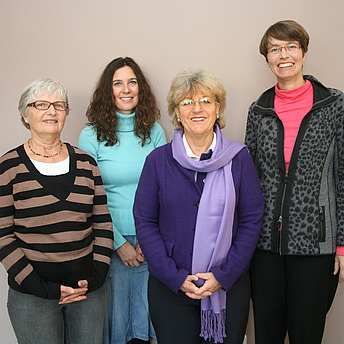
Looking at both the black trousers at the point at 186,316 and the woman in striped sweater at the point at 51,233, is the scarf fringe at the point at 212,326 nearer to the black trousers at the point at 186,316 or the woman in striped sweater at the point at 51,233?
the black trousers at the point at 186,316

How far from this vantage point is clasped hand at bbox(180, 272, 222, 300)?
158cm

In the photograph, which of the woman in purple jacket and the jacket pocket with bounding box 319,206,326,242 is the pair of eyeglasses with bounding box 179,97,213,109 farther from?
the jacket pocket with bounding box 319,206,326,242

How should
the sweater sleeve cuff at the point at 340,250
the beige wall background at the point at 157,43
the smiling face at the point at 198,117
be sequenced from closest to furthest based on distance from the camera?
the smiling face at the point at 198,117 < the sweater sleeve cuff at the point at 340,250 < the beige wall background at the point at 157,43

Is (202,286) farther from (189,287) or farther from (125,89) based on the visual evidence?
(125,89)

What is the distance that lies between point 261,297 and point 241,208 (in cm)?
60

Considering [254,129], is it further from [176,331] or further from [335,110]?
[176,331]

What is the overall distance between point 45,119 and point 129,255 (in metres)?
0.94

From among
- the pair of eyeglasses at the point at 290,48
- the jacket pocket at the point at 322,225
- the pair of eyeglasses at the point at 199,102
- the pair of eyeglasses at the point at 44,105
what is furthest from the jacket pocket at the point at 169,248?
the pair of eyeglasses at the point at 290,48

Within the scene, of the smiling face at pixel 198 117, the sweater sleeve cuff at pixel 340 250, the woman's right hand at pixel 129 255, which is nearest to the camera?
the smiling face at pixel 198 117

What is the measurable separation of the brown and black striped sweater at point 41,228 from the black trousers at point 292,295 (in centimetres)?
94

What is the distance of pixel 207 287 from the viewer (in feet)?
5.18

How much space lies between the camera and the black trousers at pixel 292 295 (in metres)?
1.77

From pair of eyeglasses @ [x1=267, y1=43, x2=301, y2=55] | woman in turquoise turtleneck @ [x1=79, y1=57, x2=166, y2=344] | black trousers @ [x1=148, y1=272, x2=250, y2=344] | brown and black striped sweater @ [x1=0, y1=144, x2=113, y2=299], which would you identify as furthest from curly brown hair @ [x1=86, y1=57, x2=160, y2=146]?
black trousers @ [x1=148, y1=272, x2=250, y2=344]

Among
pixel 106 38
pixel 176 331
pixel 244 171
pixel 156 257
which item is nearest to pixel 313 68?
pixel 244 171
